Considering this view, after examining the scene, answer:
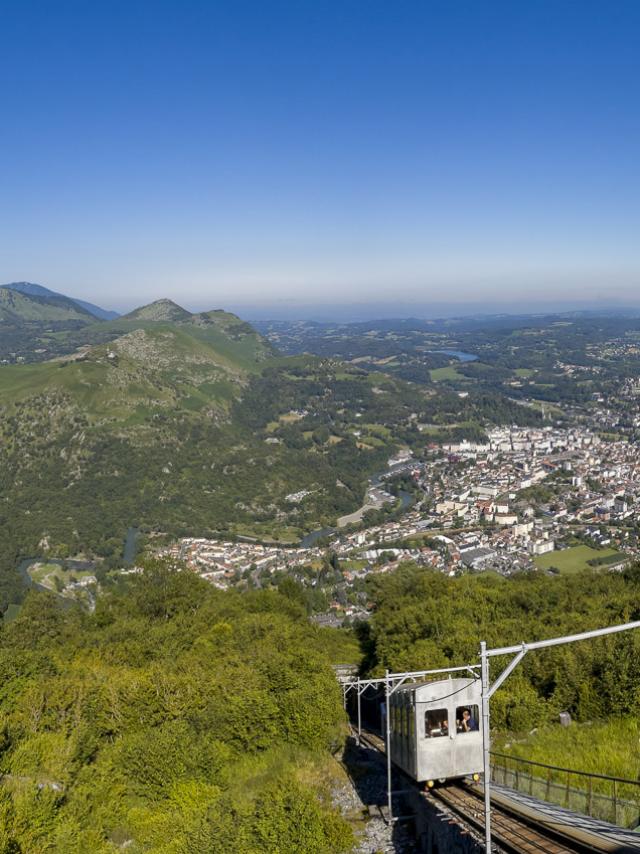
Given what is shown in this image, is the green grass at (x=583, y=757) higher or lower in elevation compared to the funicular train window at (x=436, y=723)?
lower

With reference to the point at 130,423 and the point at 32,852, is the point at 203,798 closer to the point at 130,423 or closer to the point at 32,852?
the point at 32,852

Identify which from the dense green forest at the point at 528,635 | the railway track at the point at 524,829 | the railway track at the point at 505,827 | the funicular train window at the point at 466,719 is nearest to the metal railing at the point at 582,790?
the funicular train window at the point at 466,719

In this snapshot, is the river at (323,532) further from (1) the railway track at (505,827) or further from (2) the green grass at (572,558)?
(1) the railway track at (505,827)

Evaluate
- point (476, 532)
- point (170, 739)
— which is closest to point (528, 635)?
point (170, 739)

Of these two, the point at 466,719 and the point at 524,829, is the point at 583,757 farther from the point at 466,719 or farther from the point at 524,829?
the point at 524,829

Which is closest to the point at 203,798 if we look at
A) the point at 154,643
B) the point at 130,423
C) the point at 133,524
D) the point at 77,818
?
the point at 77,818

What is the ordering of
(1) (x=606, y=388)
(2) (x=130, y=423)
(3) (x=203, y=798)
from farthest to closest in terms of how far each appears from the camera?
(1) (x=606, y=388) → (2) (x=130, y=423) → (3) (x=203, y=798)
